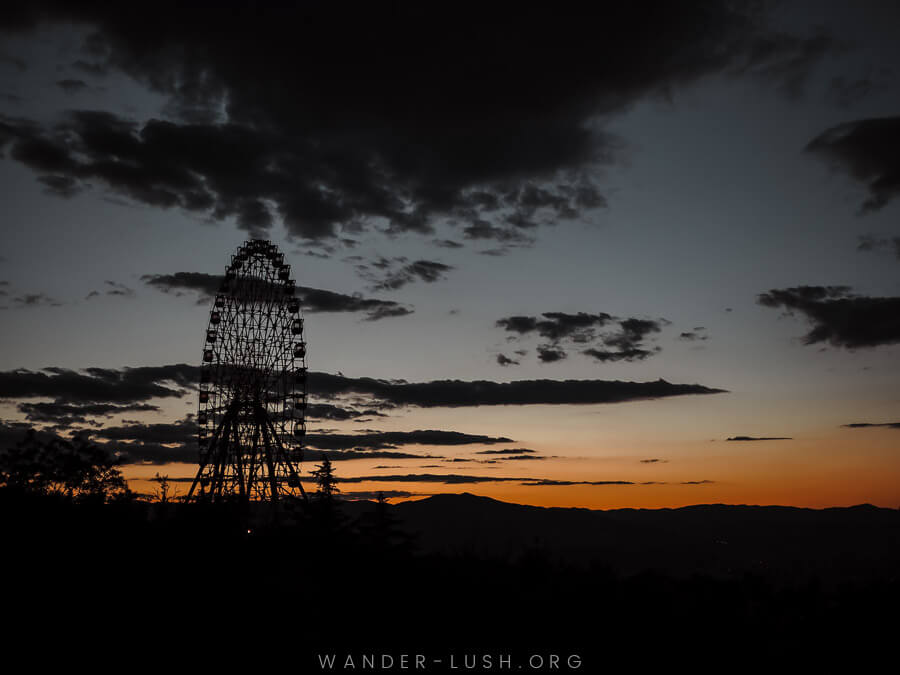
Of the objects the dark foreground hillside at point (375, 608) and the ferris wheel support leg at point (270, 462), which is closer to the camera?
the dark foreground hillside at point (375, 608)

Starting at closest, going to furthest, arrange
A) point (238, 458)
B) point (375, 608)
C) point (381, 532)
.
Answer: point (375, 608)
point (381, 532)
point (238, 458)

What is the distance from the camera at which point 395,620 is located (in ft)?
53.8

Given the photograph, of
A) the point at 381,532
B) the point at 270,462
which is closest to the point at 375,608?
the point at 381,532

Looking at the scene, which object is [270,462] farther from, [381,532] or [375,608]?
[375,608]

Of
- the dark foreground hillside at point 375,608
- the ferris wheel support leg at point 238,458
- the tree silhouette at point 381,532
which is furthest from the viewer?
the ferris wheel support leg at point 238,458

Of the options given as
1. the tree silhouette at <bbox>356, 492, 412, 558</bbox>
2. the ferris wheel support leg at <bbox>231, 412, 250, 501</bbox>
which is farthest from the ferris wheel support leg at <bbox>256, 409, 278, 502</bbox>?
the tree silhouette at <bbox>356, 492, 412, 558</bbox>

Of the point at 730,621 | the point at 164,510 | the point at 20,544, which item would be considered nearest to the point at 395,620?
the point at 730,621

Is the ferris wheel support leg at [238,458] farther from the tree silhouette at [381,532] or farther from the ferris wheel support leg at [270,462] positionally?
the tree silhouette at [381,532]

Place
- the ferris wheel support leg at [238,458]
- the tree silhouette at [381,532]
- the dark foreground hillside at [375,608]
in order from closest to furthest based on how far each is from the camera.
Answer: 1. the dark foreground hillside at [375,608]
2. the tree silhouette at [381,532]
3. the ferris wheel support leg at [238,458]

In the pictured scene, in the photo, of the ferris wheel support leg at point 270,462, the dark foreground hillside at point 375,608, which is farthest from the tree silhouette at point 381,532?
the ferris wheel support leg at point 270,462

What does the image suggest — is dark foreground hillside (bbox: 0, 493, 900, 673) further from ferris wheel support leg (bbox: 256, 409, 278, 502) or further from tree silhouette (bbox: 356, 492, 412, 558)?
ferris wheel support leg (bbox: 256, 409, 278, 502)

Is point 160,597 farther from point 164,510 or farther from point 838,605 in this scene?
point 838,605

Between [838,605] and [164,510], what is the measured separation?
63.0 ft

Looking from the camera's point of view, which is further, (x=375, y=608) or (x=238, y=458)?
(x=238, y=458)
